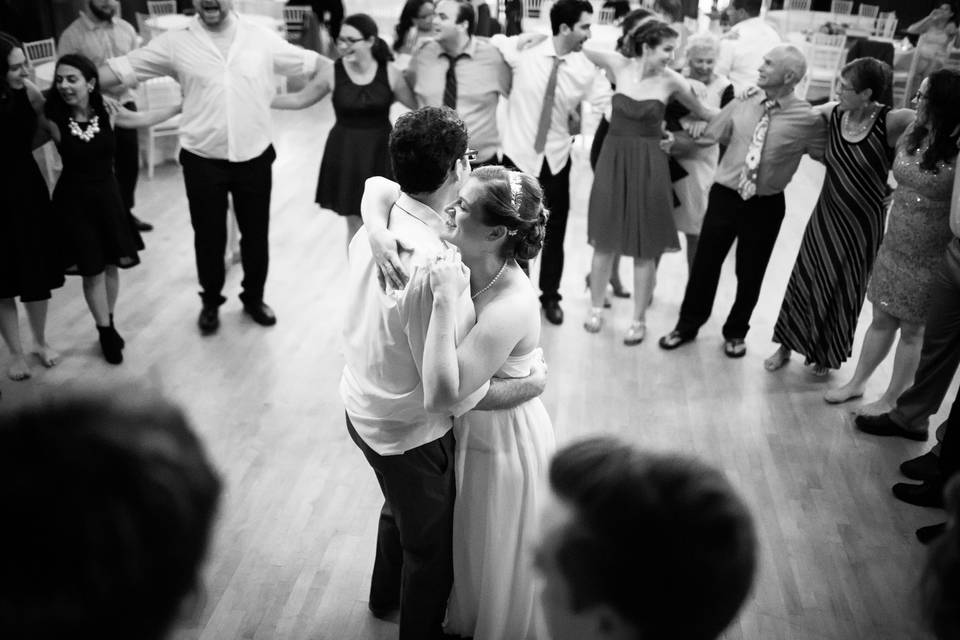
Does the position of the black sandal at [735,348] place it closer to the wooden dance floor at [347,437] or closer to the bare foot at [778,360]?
the wooden dance floor at [347,437]

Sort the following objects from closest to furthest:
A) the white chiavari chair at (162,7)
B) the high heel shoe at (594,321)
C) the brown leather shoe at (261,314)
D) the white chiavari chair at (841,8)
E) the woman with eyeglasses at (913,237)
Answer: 1. the woman with eyeglasses at (913,237)
2. the brown leather shoe at (261,314)
3. the high heel shoe at (594,321)
4. the white chiavari chair at (162,7)
5. the white chiavari chair at (841,8)

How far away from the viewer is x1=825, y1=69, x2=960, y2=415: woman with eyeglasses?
335 cm

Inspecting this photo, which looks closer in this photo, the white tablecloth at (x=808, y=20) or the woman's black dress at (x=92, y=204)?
the woman's black dress at (x=92, y=204)

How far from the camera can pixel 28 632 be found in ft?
2.53

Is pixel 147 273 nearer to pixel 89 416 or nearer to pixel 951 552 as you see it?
pixel 89 416

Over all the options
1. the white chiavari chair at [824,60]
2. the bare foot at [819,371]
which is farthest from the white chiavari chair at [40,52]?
the white chiavari chair at [824,60]

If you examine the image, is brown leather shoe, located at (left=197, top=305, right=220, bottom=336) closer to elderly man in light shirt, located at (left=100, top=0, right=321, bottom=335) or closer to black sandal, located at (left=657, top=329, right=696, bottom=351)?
elderly man in light shirt, located at (left=100, top=0, right=321, bottom=335)

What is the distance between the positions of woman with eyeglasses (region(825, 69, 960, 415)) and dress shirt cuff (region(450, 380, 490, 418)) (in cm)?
236

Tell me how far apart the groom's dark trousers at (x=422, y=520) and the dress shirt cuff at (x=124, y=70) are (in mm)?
2578

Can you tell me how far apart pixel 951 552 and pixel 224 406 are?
10.9 feet

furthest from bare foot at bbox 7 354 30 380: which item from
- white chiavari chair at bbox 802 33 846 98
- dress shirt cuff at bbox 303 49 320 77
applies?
white chiavari chair at bbox 802 33 846 98

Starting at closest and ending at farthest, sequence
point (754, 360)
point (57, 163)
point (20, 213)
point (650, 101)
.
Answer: point (20, 213) → point (650, 101) → point (754, 360) → point (57, 163)

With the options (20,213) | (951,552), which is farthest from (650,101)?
(951,552)

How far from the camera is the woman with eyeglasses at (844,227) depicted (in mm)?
3672
